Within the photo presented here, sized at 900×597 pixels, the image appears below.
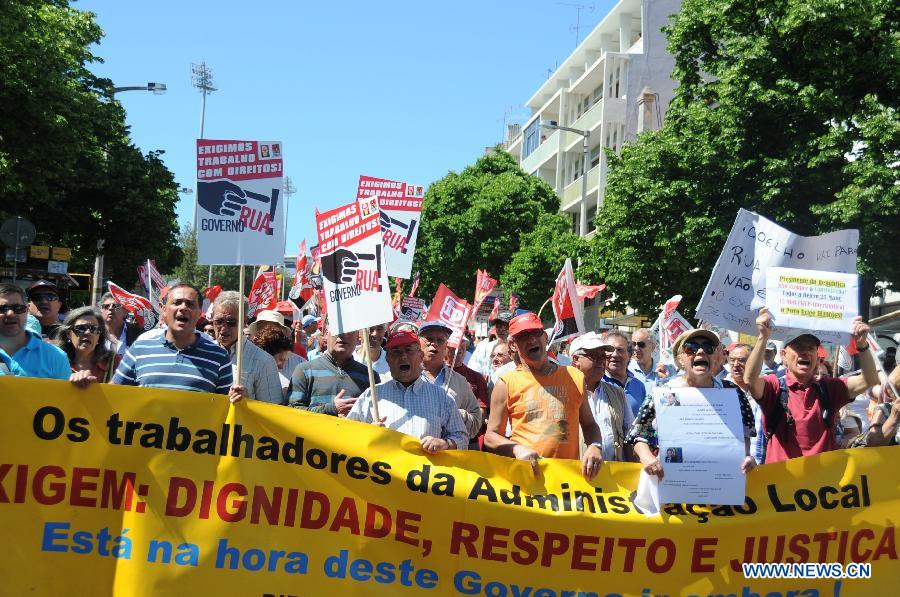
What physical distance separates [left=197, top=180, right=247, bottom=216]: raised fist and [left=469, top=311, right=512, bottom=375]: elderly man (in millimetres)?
4823

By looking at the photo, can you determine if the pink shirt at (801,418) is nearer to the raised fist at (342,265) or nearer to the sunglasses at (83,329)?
the raised fist at (342,265)

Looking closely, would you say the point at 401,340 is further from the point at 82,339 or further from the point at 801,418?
the point at 801,418

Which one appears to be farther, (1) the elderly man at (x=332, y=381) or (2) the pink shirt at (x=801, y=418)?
(1) the elderly man at (x=332, y=381)

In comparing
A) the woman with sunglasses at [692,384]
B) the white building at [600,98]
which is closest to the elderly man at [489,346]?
the woman with sunglasses at [692,384]

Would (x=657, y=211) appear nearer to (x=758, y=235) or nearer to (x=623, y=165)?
(x=623, y=165)

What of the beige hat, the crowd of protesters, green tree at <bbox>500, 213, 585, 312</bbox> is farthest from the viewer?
green tree at <bbox>500, 213, 585, 312</bbox>

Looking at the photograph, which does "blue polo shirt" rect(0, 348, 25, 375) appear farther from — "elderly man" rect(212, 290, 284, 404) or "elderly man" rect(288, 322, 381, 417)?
"elderly man" rect(288, 322, 381, 417)

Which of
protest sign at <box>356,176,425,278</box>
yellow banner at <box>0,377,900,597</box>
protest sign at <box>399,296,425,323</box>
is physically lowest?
yellow banner at <box>0,377,900,597</box>

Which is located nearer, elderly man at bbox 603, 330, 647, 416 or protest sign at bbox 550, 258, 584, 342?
elderly man at bbox 603, 330, 647, 416

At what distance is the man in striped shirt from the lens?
5746mm

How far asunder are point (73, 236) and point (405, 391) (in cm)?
3741

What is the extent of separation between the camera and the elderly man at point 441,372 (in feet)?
23.8

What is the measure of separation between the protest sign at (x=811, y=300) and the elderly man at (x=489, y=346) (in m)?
5.04

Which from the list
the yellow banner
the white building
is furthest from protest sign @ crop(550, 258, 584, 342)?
the white building
